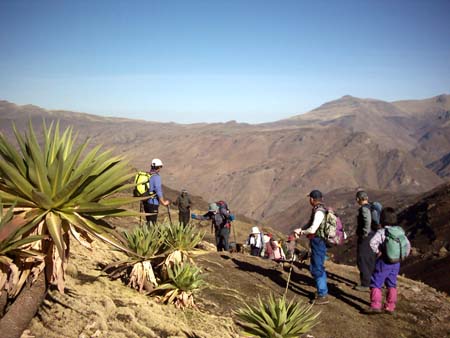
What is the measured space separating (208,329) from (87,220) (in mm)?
2478

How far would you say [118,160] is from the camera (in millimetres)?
3873

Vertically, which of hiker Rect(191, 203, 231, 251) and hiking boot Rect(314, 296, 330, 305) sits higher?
hiker Rect(191, 203, 231, 251)

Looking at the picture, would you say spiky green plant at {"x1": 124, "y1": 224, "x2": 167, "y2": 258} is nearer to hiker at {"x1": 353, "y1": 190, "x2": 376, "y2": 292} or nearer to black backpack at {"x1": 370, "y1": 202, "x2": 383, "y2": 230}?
hiker at {"x1": 353, "y1": 190, "x2": 376, "y2": 292}

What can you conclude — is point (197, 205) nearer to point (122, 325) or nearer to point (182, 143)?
point (122, 325)

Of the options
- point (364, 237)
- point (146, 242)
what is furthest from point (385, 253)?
point (146, 242)

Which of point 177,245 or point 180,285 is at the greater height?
point 177,245

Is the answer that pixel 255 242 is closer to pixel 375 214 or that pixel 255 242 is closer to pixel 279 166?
pixel 375 214

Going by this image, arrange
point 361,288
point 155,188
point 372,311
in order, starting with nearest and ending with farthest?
point 372,311
point 155,188
point 361,288

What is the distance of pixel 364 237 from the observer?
24.4ft

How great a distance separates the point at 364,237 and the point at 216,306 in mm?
3350

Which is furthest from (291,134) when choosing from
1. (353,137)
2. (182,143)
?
(182,143)

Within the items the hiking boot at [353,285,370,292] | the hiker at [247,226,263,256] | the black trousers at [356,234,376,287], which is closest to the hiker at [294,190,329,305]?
the black trousers at [356,234,376,287]

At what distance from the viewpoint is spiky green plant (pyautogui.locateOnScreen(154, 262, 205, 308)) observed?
5.20 m

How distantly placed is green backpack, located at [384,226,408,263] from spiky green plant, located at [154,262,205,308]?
316cm
